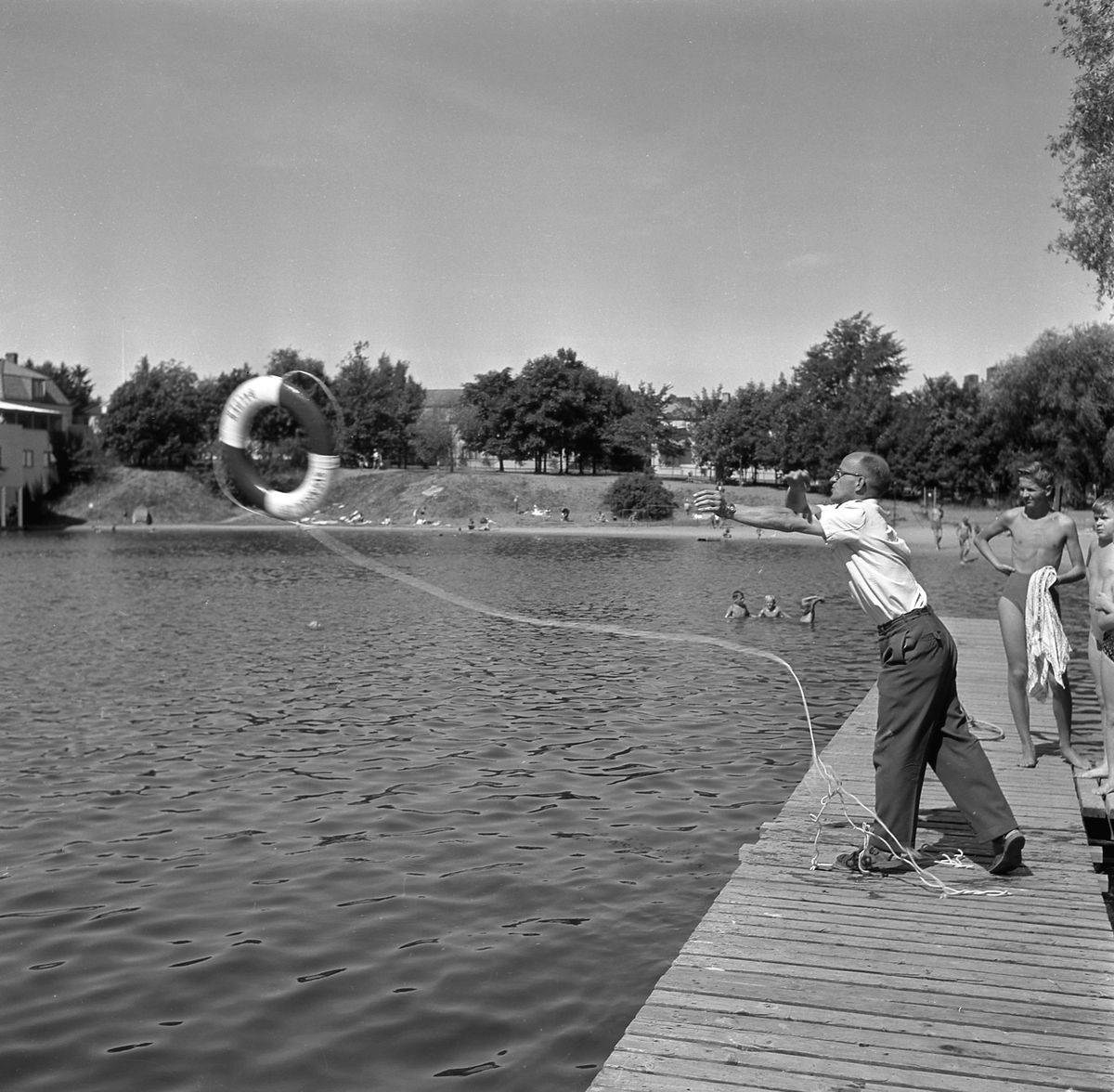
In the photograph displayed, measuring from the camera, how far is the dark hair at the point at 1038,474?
10.3 metres

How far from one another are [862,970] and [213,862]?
620cm

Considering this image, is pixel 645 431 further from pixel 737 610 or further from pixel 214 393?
pixel 737 610

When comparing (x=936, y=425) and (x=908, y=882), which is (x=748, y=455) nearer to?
(x=936, y=425)

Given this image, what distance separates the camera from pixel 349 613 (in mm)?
32594

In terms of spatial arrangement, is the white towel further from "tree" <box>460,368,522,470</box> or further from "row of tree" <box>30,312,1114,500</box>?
"tree" <box>460,368,522,470</box>

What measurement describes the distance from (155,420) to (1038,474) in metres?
89.1

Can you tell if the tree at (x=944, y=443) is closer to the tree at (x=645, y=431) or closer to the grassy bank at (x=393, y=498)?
the grassy bank at (x=393, y=498)

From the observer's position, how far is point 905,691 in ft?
24.2

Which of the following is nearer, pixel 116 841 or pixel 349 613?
pixel 116 841

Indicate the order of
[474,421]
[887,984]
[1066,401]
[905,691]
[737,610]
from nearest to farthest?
1. [887,984]
2. [905,691]
3. [737,610]
4. [1066,401]
5. [474,421]

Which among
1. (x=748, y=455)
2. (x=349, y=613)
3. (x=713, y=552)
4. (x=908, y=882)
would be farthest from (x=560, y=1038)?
(x=748, y=455)

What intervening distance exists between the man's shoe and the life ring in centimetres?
665

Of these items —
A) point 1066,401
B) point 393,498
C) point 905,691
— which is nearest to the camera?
point 905,691

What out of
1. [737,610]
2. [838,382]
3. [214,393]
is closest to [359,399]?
[214,393]
